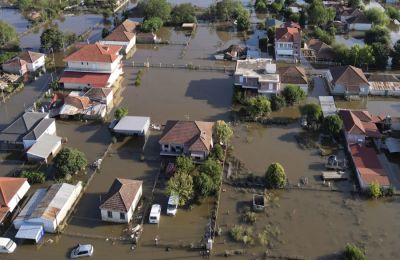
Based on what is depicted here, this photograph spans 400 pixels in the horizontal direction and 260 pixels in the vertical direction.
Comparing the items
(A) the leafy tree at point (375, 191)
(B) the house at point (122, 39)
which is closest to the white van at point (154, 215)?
(A) the leafy tree at point (375, 191)

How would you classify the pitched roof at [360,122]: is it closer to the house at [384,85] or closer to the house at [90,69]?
the house at [384,85]

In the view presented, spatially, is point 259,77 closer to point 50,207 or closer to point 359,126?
point 359,126

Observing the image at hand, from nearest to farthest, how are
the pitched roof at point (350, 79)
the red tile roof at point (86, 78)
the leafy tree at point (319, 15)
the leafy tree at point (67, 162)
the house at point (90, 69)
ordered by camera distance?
the leafy tree at point (67, 162)
the pitched roof at point (350, 79)
the red tile roof at point (86, 78)
the house at point (90, 69)
the leafy tree at point (319, 15)

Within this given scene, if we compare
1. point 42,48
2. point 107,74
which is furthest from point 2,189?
point 42,48

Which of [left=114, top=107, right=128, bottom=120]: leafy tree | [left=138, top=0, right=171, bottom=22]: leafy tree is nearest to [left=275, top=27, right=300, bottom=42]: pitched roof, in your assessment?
[left=138, top=0, right=171, bottom=22]: leafy tree

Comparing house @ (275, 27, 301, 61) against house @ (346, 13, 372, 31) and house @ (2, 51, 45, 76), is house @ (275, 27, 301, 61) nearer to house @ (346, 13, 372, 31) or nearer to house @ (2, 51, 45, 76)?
house @ (346, 13, 372, 31)

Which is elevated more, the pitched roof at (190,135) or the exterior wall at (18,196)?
the pitched roof at (190,135)

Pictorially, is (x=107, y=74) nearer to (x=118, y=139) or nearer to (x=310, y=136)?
(x=118, y=139)

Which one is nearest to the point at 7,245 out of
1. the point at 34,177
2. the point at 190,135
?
the point at 34,177
